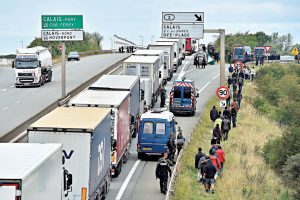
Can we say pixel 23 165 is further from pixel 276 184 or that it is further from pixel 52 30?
pixel 52 30

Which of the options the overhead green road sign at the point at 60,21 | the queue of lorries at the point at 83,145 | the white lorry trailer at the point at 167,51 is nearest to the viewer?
the queue of lorries at the point at 83,145

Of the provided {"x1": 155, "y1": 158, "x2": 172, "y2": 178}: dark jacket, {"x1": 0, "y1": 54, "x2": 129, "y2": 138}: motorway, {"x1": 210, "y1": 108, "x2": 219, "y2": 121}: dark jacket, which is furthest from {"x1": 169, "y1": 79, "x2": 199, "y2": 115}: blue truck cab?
{"x1": 155, "y1": 158, "x2": 172, "y2": 178}: dark jacket

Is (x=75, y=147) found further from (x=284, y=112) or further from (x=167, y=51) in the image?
(x=284, y=112)

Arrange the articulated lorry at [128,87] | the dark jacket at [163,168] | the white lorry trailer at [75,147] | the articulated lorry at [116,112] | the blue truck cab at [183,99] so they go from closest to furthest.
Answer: the white lorry trailer at [75,147] < the dark jacket at [163,168] < the articulated lorry at [116,112] < the articulated lorry at [128,87] < the blue truck cab at [183,99]

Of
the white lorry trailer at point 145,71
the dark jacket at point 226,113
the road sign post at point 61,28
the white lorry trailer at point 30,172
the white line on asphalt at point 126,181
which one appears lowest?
the white line on asphalt at point 126,181

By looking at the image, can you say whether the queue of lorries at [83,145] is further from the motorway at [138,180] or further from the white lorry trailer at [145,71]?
the white lorry trailer at [145,71]

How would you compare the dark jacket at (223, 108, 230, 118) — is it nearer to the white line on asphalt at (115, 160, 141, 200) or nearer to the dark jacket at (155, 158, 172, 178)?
the white line on asphalt at (115, 160, 141, 200)

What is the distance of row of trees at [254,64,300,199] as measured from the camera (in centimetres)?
3550

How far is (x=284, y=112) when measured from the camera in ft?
210

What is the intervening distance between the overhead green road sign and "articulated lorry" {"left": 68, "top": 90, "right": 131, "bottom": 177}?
12850 mm

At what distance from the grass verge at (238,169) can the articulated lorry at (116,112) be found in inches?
98.3

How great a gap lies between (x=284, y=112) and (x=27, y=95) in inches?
994

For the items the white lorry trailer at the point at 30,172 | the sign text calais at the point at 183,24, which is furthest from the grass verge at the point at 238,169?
the white lorry trailer at the point at 30,172

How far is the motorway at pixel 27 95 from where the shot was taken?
40.1 meters
